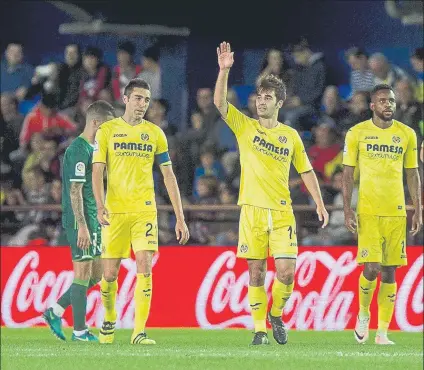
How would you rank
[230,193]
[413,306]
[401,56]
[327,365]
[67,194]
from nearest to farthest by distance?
[327,365] < [67,194] < [413,306] < [230,193] < [401,56]

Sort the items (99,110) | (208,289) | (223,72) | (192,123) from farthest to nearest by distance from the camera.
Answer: (192,123) → (208,289) → (99,110) → (223,72)

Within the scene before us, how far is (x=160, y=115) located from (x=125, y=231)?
7.13m

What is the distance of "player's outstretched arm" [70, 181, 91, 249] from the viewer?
12648 millimetres

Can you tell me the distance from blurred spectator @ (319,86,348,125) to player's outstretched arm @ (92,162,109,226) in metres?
6.64

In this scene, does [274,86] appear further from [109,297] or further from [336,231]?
[336,231]

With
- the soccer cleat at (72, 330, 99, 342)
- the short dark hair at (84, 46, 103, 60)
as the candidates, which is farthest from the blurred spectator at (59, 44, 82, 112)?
the soccer cleat at (72, 330, 99, 342)

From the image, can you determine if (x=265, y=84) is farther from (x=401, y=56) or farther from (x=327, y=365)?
(x=401, y=56)

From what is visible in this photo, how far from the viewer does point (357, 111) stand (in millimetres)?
17844

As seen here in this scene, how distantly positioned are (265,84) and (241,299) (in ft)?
15.4

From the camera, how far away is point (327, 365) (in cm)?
1030

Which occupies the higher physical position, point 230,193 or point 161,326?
point 230,193

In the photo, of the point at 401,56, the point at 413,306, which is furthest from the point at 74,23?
the point at 413,306

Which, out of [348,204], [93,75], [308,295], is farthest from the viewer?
[93,75]

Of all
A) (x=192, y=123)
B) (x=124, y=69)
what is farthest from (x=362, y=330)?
(x=124, y=69)
